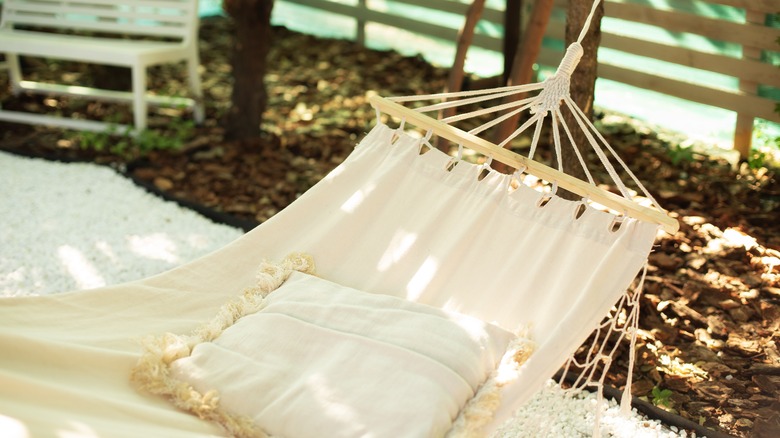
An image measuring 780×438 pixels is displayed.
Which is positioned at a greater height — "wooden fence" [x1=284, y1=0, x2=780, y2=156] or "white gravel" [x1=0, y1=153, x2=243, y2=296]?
"wooden fence" [x1=284, y1=0, x2=780, y2=156]

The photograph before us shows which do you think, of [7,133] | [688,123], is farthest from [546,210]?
[7,133]

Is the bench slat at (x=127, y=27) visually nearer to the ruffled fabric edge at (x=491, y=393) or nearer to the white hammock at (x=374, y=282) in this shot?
the white hammock at (x=374, y=282)

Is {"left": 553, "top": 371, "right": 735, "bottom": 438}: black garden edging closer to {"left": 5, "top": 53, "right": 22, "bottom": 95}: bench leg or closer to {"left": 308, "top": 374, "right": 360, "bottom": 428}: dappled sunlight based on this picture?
{"left": 308, "top": 374, "right": 360, "bottom": 428}: dappled sunlight

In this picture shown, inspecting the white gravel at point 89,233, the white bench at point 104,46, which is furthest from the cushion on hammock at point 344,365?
the white bench at point 104,46

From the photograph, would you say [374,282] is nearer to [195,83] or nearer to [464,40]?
[464,40]

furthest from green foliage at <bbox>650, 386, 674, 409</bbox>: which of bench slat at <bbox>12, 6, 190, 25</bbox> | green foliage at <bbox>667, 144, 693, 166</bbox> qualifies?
bench slat at <bbox>12, 6, 190, 25</bbox>

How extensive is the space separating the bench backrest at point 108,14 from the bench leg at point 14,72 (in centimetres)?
15

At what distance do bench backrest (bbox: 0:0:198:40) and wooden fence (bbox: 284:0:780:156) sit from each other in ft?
5.29

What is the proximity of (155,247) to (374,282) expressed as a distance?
1.23 meters

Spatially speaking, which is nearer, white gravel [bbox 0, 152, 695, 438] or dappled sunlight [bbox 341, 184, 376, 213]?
dappled sunlight [bbox 341, 184, 376, 213]

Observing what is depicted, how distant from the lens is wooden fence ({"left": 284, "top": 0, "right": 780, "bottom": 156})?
3.35 m

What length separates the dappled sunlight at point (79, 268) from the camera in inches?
104

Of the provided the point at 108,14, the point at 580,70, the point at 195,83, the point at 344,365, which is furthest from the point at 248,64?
the point at 344,365

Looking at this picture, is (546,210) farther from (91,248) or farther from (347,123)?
(347,123)
